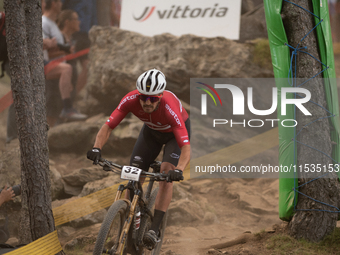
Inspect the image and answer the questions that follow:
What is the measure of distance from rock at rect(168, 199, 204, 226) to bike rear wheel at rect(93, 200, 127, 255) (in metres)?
2.32

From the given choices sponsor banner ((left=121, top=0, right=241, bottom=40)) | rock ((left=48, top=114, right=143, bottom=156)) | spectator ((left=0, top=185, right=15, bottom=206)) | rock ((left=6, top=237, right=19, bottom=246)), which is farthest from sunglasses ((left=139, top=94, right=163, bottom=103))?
sponsor banner ((left=121, top=0, right=241, bottom=40))

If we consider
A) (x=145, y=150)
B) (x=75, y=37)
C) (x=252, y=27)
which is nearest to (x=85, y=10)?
(x=75, y=37)

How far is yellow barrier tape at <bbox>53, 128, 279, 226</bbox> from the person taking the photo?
206 inches

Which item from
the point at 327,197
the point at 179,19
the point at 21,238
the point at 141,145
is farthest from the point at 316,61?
the point at 179,19

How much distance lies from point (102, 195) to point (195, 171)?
2358 mm

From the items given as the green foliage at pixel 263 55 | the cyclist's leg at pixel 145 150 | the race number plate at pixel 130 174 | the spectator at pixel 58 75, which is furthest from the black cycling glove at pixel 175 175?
the spectator at pixel 58 75

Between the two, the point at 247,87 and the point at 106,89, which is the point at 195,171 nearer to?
the point at 247,87

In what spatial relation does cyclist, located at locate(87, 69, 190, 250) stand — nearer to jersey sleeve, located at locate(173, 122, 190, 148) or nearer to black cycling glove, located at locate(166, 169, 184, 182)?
jersey sleeve, located at locate(173, 122, 190, 148)

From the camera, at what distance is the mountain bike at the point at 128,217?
9.87 ft

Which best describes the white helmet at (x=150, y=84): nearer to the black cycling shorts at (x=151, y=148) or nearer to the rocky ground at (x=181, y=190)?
the black cycling shorts at (x=151, y=148)

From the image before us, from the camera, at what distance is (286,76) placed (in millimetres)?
4172

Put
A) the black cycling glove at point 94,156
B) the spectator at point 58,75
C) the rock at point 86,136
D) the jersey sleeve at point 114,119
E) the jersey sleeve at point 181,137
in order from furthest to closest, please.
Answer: the spectator at point 58,75
the rock at point 86,136
the jersey sleeve at point 114,119
the jersey sleeve at point 181,137
the black cycling glove at point 94,156

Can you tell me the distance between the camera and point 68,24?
9.44 metres

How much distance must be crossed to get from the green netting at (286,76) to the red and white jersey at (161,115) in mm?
1390
